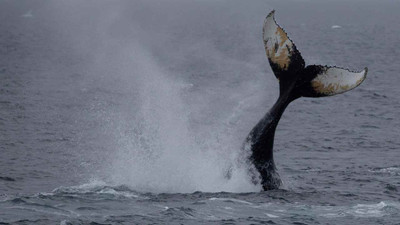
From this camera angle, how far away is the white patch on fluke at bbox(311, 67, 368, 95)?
59.2 feet

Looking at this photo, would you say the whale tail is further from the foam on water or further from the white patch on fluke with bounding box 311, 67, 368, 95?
the foam on water

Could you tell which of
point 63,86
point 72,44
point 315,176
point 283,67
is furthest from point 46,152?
point 72,44

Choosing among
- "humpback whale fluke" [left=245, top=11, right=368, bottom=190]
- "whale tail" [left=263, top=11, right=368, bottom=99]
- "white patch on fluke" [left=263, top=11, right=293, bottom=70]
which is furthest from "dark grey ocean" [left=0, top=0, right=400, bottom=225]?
"white patch on fluke" [left=263, top=11, right=293, bottom=70]

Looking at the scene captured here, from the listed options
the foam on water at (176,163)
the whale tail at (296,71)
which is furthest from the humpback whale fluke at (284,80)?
the foam on water at (176,163)

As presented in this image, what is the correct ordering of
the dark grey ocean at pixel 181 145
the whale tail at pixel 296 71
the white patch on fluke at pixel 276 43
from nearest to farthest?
the whale tail at pixel 296 71 < the white patch on fluke at pixel 276 43 < the dark grey ocean at pixel 181 145

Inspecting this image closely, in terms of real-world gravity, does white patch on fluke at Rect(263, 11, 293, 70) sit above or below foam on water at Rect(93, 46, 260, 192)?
above

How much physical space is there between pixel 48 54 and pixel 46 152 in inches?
1781

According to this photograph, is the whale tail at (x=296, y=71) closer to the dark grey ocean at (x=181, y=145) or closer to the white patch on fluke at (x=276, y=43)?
the white patch on fluke at (x=276, y=43)

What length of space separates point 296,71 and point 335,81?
0.89 metres

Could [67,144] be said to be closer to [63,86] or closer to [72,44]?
[63,86]

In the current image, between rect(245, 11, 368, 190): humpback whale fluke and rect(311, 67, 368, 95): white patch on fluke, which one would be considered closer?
rect(311, 67, 368, 95): white patch on fluke

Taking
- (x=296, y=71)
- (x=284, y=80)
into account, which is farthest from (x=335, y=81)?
(x=284, y=80)

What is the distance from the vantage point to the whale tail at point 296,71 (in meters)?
18.3

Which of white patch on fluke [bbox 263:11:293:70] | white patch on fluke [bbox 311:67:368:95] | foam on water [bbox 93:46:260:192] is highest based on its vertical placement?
white patch on fluke [bbox 263:11:293:70]
